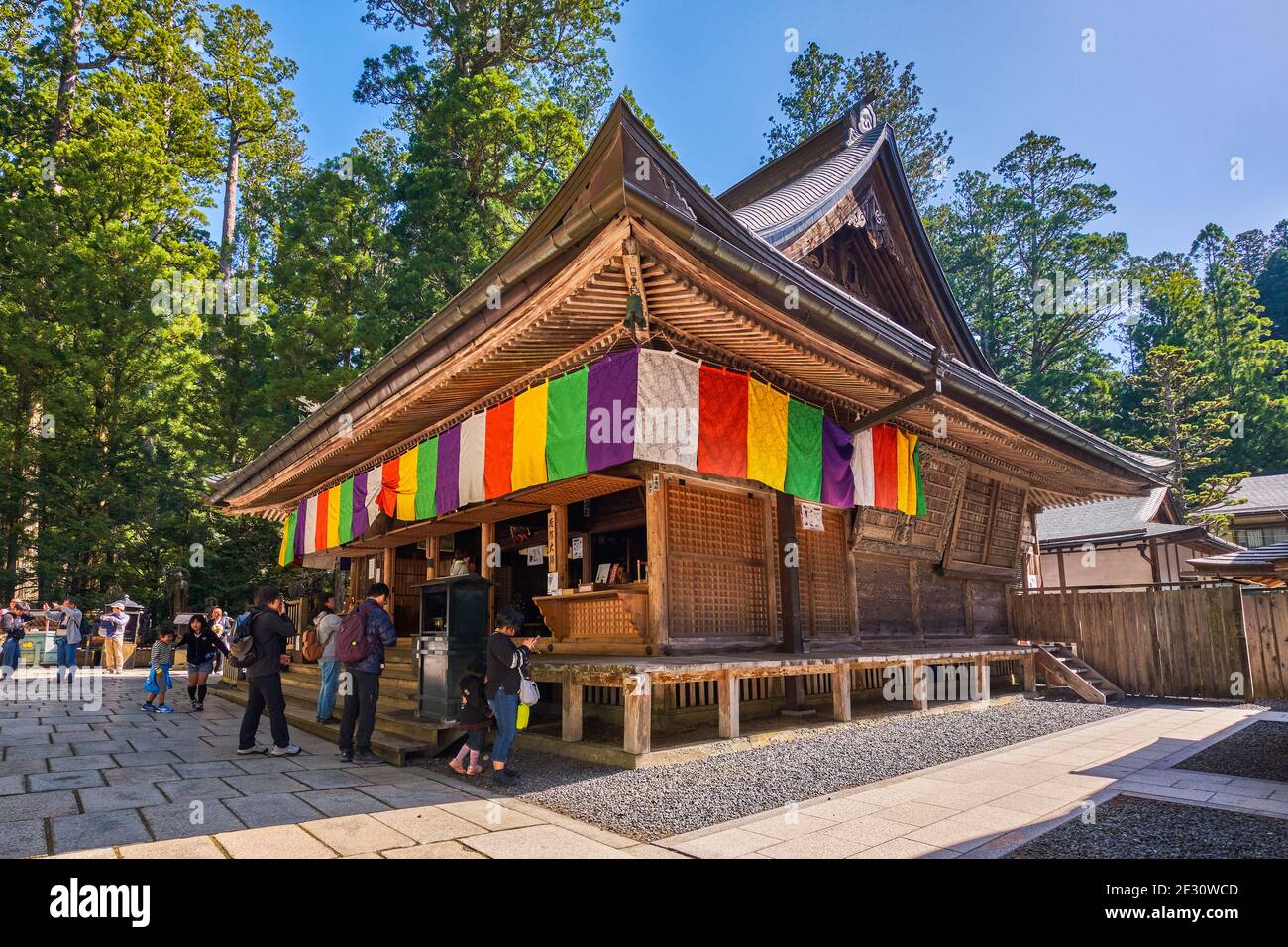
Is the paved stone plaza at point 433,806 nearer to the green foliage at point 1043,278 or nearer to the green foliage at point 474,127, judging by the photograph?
the green foliage at point 474,127

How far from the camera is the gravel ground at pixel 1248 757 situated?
7031 millimetres

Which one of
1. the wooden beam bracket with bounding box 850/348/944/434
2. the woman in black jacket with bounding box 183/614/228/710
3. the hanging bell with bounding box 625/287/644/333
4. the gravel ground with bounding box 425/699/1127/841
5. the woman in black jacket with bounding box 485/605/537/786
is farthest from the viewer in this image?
the woman in black jacket with bounding box 183/614/228/710

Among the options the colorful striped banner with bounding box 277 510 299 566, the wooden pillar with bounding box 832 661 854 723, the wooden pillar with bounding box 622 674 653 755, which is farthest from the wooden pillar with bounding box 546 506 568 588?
the colorful striped banner with bounding box 277 510 299 566

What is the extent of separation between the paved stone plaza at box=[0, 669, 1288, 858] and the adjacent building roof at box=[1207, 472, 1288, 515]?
3036 cm

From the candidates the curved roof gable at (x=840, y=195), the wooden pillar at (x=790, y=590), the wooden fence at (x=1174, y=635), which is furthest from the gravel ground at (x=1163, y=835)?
the wooden fence at (x=1174, y=635)

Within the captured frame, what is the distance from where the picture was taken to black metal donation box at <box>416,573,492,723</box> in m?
7.89

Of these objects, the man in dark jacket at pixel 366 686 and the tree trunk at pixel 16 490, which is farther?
the tree trunk at pixel 16 490

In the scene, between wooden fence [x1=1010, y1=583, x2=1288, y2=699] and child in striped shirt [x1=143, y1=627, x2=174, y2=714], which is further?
wooden fence [x1=1010, y1=583, x2=1288, y2=699]

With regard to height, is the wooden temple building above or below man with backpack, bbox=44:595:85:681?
above

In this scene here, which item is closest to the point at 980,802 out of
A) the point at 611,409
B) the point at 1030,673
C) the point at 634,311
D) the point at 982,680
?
the point at 611,409

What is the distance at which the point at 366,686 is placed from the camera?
7629 millimetres

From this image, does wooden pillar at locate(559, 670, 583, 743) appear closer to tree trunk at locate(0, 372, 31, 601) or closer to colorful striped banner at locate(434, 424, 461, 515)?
colorful striped banner at locate(434, 424, 461, 515)

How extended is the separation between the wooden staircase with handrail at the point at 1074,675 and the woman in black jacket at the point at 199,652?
1493cm
